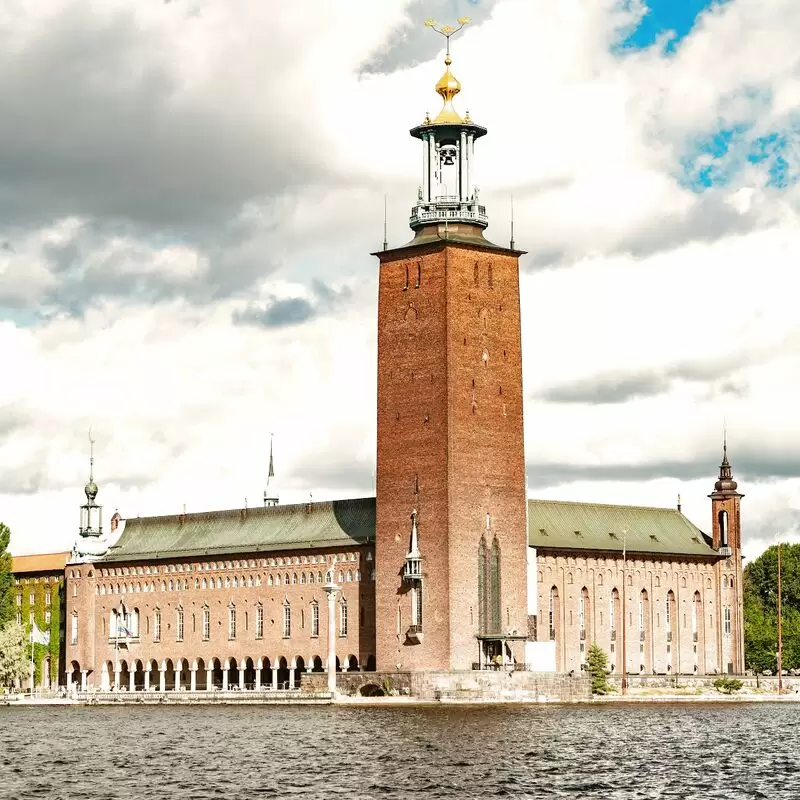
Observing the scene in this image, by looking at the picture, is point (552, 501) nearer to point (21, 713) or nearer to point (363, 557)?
point (363, 557)

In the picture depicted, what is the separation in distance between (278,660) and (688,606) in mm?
31437

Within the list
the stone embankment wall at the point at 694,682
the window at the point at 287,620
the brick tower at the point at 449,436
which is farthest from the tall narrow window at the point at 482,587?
the window at the point at 287,620

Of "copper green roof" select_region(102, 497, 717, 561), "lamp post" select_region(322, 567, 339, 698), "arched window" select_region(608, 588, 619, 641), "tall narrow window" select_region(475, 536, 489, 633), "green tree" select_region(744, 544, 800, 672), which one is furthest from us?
"green tree" select_region(744, 544, 800, 672)

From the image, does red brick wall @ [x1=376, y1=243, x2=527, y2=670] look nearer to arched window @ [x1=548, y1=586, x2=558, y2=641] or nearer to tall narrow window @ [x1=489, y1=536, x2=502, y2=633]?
tall narrow window @ [x1=489, y1=536, x2=502, y2=633]

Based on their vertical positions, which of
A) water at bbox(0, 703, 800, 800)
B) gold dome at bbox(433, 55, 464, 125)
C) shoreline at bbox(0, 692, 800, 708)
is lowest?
water at bbox(0, 703, 800, 800)

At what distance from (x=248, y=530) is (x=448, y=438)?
2898 cm

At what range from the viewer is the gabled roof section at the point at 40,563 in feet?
504

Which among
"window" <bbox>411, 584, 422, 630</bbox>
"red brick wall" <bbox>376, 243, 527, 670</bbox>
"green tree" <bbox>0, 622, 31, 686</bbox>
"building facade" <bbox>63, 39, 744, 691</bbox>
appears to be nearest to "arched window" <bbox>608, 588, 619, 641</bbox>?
"building facade" <bbox>63, 39, 744, 691</bbox>

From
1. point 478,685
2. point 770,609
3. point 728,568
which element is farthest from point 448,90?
point 770,609

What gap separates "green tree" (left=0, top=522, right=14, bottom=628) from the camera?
139 metres

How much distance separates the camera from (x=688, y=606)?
482 ft

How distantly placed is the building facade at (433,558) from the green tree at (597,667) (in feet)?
11.0

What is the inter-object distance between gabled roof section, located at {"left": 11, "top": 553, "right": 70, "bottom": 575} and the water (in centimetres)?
4980

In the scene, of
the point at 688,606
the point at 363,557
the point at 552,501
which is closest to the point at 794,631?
the point at 688,606
